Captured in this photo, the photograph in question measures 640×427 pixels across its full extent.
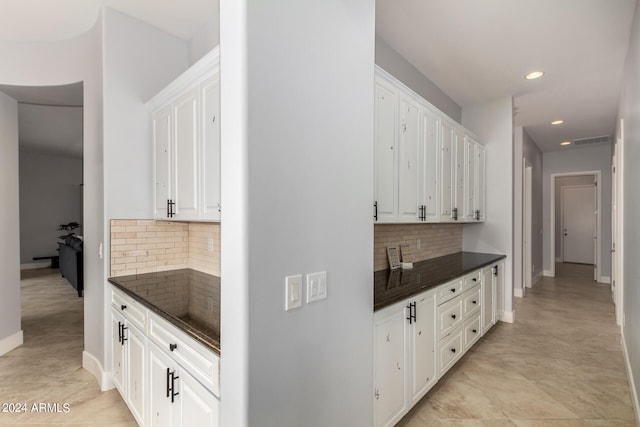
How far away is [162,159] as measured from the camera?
2596mm

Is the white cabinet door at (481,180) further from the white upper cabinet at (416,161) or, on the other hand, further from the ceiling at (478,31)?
the ceiling at (478,31)

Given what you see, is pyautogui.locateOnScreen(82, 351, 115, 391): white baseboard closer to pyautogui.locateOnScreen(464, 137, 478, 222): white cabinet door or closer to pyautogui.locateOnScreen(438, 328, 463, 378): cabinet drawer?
pyautogui.locateOnScreen(438, 328, 463, 378): cabinet drawer

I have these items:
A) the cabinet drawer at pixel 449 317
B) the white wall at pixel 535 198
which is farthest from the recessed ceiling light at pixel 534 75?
the cabinet drawer at pixel 449 317

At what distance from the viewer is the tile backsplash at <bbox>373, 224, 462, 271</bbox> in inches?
114

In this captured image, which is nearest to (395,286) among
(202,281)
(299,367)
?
(299,367)

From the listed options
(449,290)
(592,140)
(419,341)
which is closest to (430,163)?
(449,290)

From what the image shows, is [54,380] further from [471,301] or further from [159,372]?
[471,301]

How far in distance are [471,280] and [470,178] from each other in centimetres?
138

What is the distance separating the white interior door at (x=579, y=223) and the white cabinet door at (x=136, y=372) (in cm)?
1103

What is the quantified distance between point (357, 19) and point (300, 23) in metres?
0.44

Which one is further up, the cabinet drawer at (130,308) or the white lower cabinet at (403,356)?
the cabinet drawer at (130,308)

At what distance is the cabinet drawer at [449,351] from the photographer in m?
2.51

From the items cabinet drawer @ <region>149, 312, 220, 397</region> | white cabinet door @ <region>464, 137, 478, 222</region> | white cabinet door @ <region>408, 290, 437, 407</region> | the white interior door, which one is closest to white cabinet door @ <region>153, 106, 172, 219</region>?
cabinet drawer @ <region>149, 312, 220, 397</region>

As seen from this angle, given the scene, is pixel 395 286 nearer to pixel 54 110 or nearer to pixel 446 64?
pixel 446 64
